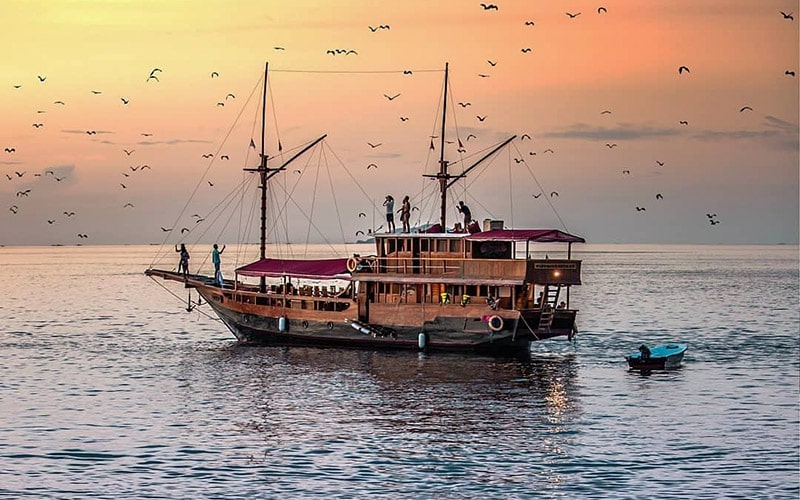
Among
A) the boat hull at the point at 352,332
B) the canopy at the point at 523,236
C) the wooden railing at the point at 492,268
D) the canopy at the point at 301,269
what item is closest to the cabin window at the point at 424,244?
the wooden railing at the point at 492,268

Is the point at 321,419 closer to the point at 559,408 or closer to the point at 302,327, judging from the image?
the point at 559,408

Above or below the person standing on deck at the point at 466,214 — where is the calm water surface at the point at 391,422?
below

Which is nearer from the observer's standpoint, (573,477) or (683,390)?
(573,477)

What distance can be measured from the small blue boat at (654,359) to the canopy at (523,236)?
6.67 m

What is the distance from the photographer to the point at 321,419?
40.6 meters

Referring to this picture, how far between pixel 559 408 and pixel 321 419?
9207 mm

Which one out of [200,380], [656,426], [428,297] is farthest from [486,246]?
[656,426]

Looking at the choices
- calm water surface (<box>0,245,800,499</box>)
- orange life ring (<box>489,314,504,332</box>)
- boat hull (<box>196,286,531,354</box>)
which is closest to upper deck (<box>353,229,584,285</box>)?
orange life ring (<box>489,314,504,332</box>)

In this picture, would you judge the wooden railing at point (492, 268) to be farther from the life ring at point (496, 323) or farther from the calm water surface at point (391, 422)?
the calm water surface at point (391, 422)

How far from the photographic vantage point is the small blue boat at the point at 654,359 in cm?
5456

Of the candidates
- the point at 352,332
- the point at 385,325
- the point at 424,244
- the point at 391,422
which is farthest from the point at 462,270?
the point at 391,422

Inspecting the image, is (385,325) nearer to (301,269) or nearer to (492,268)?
(492,268)

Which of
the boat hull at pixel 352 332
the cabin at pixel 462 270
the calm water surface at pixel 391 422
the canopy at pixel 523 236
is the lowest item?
the calm water surface at pixel 391 422

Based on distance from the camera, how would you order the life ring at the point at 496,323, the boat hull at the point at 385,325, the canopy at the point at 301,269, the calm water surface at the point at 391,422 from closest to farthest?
the calm water surface at the point at 391,422 < the life ring at the point at 496,323 < the boat hull at the point at 385,325 < the canopy at the point at 301,269
